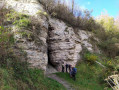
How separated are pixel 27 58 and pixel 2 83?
8.18ft

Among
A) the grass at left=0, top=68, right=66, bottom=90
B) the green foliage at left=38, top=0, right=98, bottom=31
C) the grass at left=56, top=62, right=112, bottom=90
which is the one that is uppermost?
the green foliage at left=38, top=0, right=98, bottom=31

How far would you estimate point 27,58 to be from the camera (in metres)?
5.72

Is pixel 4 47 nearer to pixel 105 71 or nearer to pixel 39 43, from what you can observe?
pixel 39 43

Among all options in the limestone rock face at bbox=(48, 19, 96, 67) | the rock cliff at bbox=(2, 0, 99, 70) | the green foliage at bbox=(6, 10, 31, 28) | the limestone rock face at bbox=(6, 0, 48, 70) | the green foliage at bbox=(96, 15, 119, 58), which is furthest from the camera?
the green foliage at bbox=(96, 15, 119, 58)

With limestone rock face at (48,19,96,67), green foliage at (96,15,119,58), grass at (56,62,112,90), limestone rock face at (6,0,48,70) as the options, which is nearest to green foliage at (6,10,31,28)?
limestone rock face at (6,0,48,70)

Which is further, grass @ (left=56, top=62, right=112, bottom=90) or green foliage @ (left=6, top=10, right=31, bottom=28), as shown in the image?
grass @ (left=56, top=62, right=112, bottom=90)

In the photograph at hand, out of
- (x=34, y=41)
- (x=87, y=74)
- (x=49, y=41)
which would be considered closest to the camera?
(x=34, y=41)

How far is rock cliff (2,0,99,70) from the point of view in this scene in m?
6.47

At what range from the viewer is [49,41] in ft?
37.9

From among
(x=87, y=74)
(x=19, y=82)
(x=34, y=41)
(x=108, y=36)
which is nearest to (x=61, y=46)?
(x=87, y=74)

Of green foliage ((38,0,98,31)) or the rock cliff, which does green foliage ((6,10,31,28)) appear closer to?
the rock cliff

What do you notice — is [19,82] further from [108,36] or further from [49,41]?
[108,36]

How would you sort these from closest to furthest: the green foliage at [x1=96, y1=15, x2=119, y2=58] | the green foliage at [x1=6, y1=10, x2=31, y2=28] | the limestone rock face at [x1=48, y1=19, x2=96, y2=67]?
the green foliage at [x1=6, y1=10, x2=31, y2=28]
the limestone rock face at [x1=48, y1=19, x2=96, y2=67]
the green foliage at [x1=96, y1=15, x2=119, y2=58]

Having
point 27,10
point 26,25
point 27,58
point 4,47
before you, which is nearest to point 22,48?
point 27,58
